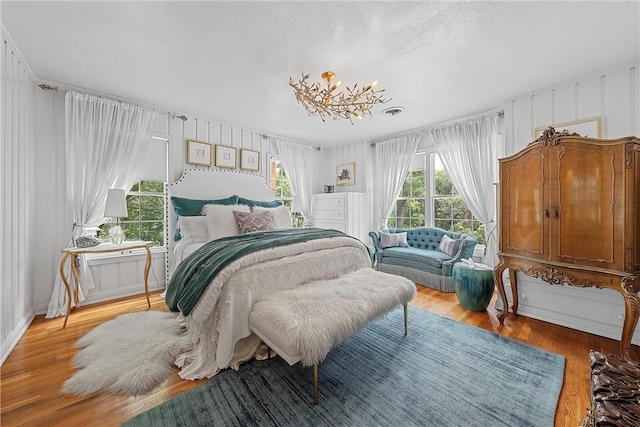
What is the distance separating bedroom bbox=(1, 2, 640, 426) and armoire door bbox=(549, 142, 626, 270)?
2.23 feet

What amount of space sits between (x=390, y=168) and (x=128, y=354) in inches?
178

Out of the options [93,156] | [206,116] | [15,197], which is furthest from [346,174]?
[15,197]

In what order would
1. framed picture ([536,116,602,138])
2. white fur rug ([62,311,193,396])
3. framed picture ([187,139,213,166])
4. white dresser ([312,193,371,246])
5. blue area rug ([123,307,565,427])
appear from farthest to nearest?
white dresser ([312,193,371,246]) → framed picture ([187,139,213,166]) → framed picture ([536,116,602,138]) → white fur rug ([62,311,193,396]) → blue area rug ([123,307,565,427])

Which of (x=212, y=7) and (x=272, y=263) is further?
(x=272, y=263)

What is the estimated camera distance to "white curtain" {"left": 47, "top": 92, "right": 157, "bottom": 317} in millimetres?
2953

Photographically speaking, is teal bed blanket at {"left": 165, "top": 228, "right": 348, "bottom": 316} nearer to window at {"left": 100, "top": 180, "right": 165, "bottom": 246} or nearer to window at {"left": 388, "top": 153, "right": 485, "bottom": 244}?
window at {"left": 100, "top": 180, "right": 165, "bottom": 246}

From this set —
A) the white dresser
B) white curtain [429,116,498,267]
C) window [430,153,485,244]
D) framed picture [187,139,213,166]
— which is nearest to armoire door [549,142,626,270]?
white curtain [429,116,498,267]

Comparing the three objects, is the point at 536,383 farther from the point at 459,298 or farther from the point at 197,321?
the point at 197,321

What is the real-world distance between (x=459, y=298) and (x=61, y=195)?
492 centimetres

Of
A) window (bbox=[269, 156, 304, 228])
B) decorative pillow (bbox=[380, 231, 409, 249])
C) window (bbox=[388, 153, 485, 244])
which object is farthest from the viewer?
window (bbox=[269, 156, 304, 228])

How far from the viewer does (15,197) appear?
228cm

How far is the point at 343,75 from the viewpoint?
2611 mm

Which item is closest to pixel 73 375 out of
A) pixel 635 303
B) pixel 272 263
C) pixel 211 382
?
pixel 211 382

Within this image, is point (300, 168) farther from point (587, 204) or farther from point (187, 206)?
point (587, 204)
